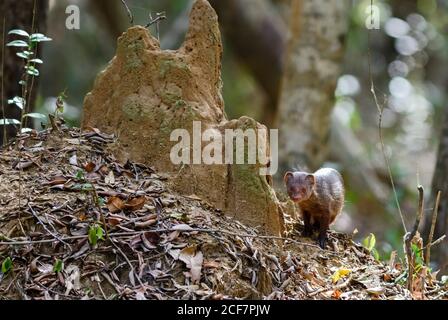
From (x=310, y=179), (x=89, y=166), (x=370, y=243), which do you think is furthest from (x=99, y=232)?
(x=370, y=243)

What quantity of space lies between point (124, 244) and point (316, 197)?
2.38m

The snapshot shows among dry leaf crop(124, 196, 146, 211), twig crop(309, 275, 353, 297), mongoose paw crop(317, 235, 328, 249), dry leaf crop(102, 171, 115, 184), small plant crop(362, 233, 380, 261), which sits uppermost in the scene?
dry leaf crop(102, 171, 115, 184)

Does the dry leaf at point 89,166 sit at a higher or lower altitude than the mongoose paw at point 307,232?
higher

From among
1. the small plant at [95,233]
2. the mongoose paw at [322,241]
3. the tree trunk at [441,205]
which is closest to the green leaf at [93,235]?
the small plant at [95,233]

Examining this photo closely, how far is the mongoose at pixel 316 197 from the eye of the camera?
268 inches

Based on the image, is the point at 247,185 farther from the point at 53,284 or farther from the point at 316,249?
the point at 53,284

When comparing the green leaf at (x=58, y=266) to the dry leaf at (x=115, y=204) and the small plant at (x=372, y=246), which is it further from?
the small plant at (x=372, y=246)

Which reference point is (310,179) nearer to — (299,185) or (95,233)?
(299,185)

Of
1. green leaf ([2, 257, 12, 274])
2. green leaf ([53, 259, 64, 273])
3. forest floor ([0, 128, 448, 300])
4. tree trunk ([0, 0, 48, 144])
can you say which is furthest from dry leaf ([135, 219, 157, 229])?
tree trunk ([0, 0, 48, 144])

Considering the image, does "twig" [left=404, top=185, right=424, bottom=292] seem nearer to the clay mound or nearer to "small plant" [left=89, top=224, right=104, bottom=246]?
the clay mound

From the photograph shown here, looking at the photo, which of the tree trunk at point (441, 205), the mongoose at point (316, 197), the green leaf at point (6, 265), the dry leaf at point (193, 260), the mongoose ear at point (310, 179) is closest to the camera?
the green leaf at point (6, 265)

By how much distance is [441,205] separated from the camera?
26.1ft

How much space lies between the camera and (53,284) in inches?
191

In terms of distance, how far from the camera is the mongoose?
22.3 ft
